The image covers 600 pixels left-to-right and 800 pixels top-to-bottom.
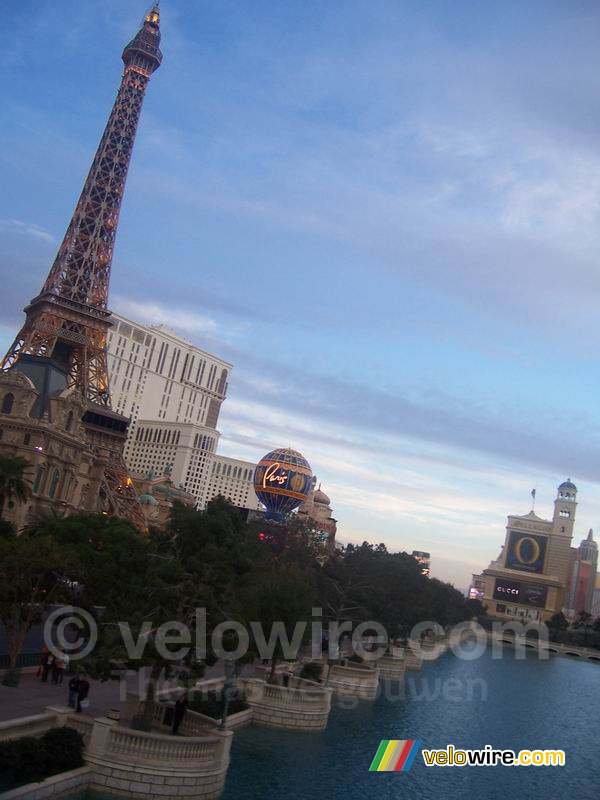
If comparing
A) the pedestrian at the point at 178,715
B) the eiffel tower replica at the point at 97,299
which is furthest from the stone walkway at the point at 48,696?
the eiffel tower replica at the point at 97,299

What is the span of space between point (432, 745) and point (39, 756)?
21175mm

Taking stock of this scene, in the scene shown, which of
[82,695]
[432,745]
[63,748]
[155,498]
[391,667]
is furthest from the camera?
[155,498]

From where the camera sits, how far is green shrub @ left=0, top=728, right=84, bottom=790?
17.7 metres

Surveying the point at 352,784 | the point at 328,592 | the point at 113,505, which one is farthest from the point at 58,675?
the point at 113,505

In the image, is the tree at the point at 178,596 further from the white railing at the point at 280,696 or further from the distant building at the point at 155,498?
the distant building at the point at 155,498

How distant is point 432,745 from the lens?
34.6 metres

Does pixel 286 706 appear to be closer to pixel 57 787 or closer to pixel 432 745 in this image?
pixel 432 745

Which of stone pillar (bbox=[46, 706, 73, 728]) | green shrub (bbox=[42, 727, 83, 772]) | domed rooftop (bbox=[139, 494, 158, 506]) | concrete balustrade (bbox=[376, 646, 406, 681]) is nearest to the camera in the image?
green shrub (bbox=[42, 727, 83, 772])

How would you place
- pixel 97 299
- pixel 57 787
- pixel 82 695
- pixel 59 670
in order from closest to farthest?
pixel 57 787 < pixel 82 695 < pixel 59 670 < pixel 97 299

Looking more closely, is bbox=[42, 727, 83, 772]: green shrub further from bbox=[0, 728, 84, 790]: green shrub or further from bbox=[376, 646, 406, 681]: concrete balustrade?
bbox=[376, 646, 406, 681]: concrete balustrade

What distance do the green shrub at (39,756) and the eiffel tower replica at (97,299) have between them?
5107 centimetres

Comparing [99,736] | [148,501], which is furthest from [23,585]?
[148,501]

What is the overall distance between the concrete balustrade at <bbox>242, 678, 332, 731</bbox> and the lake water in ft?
2.10

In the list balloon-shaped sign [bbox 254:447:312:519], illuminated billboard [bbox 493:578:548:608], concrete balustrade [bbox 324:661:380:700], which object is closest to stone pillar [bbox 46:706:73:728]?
concrete balustrade [bbox 324:661:380:700]
